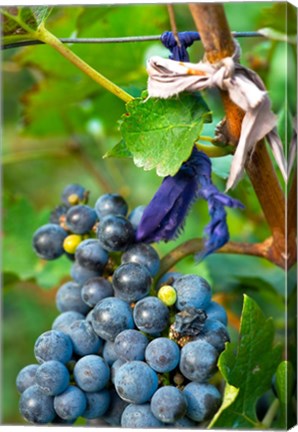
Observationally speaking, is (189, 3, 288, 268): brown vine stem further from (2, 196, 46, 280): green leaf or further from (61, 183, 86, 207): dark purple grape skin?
(2, 196, 46, 280): green leaf

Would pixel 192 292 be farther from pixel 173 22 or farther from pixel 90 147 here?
pixel 90 147

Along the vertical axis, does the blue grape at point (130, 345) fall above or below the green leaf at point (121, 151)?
below

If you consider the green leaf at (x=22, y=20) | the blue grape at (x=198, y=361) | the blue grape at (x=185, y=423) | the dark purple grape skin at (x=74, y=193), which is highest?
the green leaf at (x=22, y=20)

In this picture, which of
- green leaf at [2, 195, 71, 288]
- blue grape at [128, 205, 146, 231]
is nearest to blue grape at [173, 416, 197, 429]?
blue grape at [128, 205, 146, 231]

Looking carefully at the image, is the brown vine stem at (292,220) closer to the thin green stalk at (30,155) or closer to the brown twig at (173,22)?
the brown twig at (173,22)

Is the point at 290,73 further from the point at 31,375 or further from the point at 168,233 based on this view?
the point at 31,375

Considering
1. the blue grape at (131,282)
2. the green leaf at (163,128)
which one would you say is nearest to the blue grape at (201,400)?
the blue grape at (131,282)
